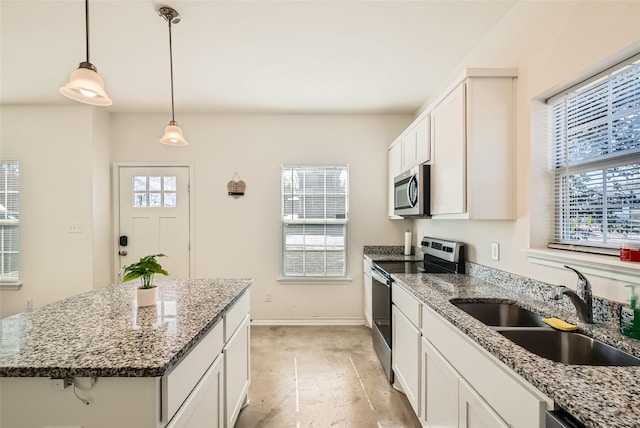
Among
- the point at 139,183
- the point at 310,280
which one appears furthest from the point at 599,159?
the point at 139,183

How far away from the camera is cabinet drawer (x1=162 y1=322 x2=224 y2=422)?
3.12 ft

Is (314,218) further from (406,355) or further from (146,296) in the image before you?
(146,296)

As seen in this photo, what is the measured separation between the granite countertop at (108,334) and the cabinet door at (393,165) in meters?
2.31

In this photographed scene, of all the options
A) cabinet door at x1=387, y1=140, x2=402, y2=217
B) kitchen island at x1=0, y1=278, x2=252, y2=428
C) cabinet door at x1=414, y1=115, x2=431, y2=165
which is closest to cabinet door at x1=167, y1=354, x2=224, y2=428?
kitchen island at x1=0, y1=278, x2=252, y2=428

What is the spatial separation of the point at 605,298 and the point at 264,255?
3.27 metres

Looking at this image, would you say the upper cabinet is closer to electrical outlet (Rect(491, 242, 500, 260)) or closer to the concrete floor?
electrical outlet (Rect(491, 242, 500, 260))

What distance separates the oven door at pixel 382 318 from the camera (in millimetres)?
2416

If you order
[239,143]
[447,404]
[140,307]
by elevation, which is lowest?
[447,404]

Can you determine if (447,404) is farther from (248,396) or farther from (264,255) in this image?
(264,255)

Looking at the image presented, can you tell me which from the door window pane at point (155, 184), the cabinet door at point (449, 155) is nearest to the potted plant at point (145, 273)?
the cabinet door at point (449, 155)

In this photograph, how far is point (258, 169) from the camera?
3.86 meters

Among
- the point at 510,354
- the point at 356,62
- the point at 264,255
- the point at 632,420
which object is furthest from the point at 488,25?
the point at 264,255

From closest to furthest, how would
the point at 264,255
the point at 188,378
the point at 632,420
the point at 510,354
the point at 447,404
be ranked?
the point at 632,420 < the point at 510,354 < the point at 188,378 < the point at 447,404 < the point at 264,255

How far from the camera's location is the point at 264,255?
386 centimetres
